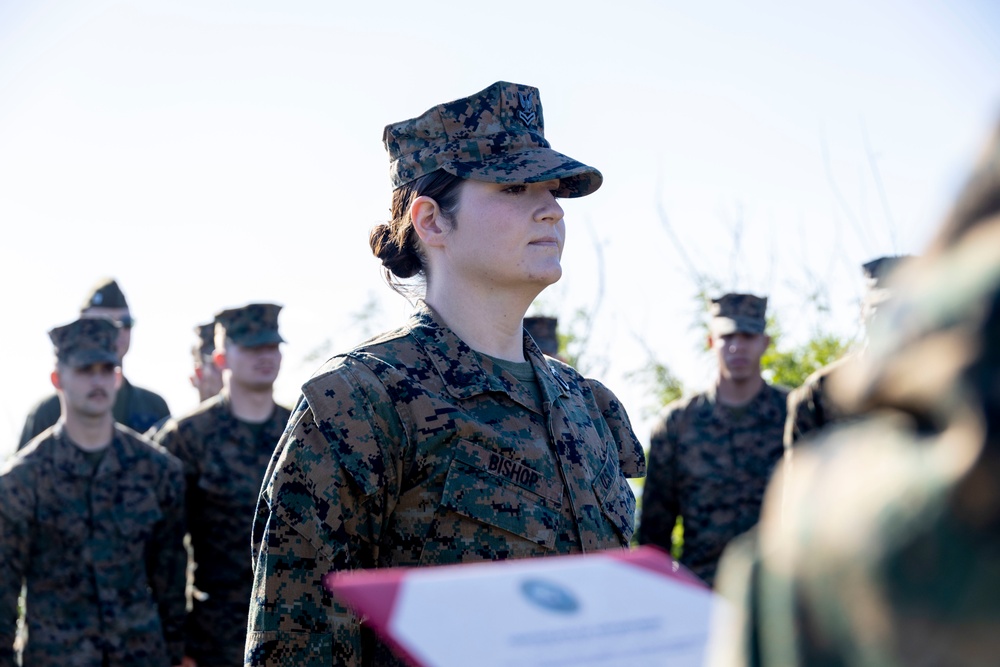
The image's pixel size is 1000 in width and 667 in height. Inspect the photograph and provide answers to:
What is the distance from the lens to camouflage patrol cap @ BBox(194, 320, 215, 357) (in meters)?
9.71

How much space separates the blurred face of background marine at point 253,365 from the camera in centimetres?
730

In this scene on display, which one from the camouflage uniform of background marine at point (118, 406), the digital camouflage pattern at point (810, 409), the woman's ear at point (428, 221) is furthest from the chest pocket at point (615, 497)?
the camouflage uniform of background marine at point (118, 406)

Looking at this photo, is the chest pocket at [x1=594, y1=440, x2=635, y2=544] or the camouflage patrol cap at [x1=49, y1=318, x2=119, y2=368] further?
the camouflage patrol cap at [x1=49, y1=318, x2=119, y2=368]

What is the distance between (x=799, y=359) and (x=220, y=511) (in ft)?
17.2

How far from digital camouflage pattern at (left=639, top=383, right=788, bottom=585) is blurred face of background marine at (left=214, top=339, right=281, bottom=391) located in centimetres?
265

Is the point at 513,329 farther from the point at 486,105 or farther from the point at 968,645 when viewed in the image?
the point at 968,645

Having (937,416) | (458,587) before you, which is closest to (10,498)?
(458,587)

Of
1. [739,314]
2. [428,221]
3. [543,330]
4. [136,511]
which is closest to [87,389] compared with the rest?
[136,511]

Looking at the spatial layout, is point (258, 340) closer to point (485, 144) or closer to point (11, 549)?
point (11, 549)

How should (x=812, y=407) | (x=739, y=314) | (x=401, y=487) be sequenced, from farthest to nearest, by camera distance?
(x=739, y=314) → (x=812, y=407) → (x=401, y=487)

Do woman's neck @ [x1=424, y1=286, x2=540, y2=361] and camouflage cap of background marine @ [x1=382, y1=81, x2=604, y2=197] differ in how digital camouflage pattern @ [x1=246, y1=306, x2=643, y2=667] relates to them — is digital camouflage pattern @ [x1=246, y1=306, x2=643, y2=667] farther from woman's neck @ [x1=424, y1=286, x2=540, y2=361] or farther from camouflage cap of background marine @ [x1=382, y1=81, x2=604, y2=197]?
camouflage cap of background marine @ [x1=382, y1=81, x2=604, y2=197]

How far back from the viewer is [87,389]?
6.64 m

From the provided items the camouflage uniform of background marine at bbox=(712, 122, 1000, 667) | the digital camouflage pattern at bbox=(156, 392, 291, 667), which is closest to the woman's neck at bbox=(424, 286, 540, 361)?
the camouflage uniform of background marine at bbox=(712, 122, 1000, 667)

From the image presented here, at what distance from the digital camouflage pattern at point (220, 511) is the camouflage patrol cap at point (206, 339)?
2510mm
